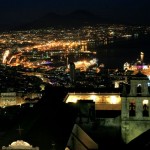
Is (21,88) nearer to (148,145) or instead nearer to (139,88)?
(139,88)

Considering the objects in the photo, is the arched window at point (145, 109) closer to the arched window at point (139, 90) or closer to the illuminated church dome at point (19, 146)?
the arched window at point (139, 90)

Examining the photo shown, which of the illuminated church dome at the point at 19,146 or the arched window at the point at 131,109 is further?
the arched window at the point at 131,109

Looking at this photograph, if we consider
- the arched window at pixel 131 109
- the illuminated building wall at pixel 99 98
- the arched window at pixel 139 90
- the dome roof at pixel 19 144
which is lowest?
the illuminated building wall at pixel 99 98

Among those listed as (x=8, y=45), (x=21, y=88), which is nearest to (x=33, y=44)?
(x=8, y=45)

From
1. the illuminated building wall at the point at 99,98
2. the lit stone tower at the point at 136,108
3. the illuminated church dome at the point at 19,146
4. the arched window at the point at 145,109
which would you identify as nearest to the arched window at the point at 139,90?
the lit stone tower at the point at 136,108

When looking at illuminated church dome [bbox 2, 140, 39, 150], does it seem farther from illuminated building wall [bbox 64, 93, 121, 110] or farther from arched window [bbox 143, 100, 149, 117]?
illuminated building wall [bbox 64, 93, 121, 110]

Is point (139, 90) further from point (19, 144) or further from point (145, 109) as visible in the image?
point (19, 144)

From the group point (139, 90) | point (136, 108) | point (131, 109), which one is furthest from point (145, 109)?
point (139, 90)

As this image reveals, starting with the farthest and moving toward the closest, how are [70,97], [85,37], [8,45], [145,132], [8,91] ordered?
[85,37] < [8,45] < [8,91] < [70,97] < [145,132]
